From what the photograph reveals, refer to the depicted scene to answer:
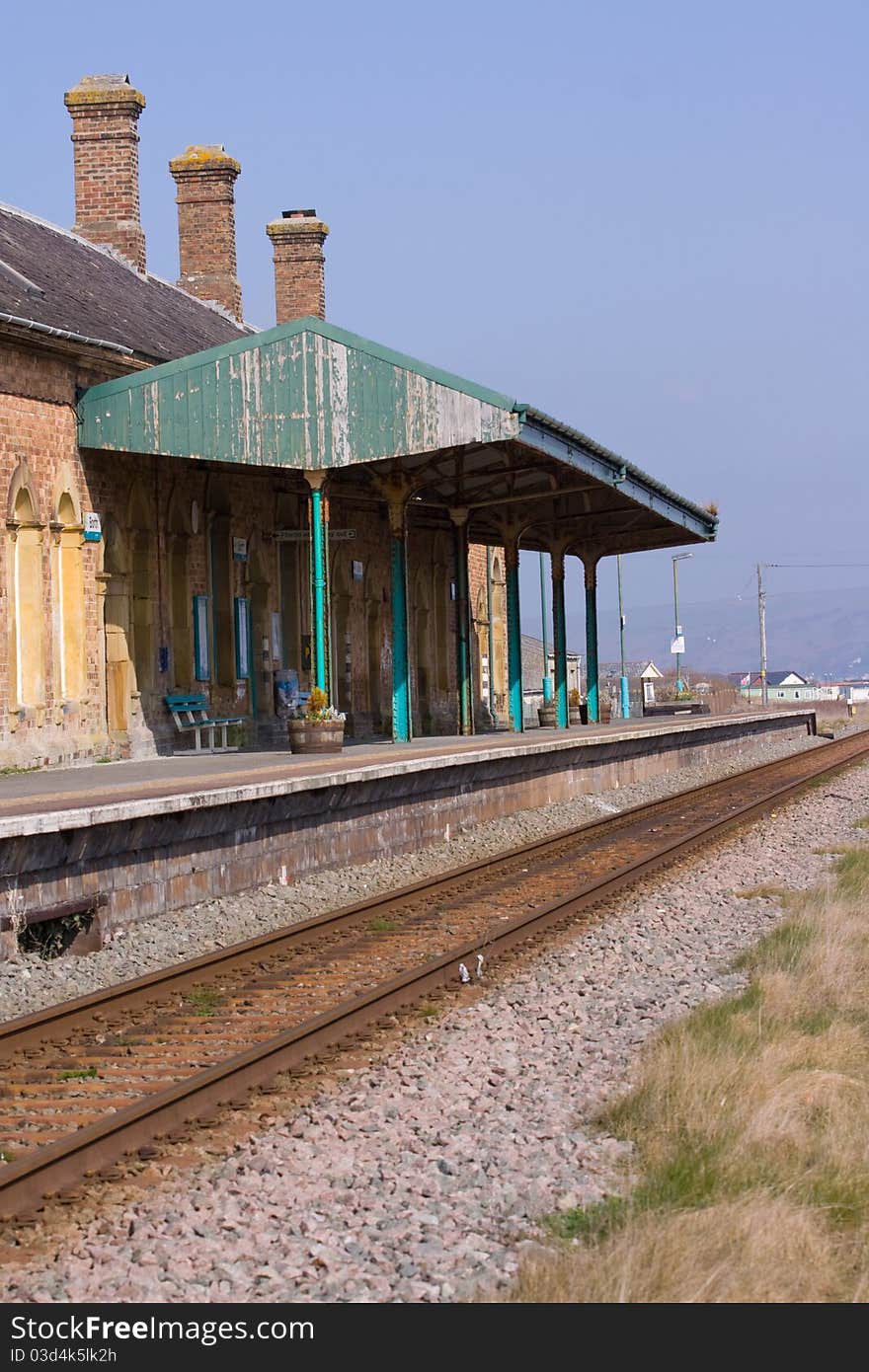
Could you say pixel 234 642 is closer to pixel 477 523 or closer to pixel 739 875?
pixel 477 523

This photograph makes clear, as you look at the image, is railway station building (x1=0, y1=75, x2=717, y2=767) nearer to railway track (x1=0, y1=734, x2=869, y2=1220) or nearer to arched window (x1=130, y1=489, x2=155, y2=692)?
arched window (x1=130, y1=489, x2=155, y2=692)

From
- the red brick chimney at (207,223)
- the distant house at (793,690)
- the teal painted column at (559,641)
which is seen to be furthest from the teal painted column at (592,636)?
the distant house at (793,690)

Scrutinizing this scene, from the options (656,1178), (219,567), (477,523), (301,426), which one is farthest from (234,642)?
(656,1178)

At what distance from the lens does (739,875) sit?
1460cm

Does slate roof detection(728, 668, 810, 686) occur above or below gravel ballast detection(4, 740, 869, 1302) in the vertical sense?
above

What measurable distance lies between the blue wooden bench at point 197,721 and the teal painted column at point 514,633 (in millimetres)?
7746

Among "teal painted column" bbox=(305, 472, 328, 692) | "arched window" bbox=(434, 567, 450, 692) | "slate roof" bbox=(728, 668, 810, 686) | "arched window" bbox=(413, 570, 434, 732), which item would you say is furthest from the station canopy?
"slate roof" bbox=(728, 668, 810, 686)

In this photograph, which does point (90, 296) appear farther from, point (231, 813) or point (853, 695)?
point (853, 695)

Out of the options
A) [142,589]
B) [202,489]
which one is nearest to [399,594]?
[202,489]

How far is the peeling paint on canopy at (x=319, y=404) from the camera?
20.8 metres

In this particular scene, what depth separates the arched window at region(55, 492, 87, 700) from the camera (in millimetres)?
19938

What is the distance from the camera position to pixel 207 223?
3372cm

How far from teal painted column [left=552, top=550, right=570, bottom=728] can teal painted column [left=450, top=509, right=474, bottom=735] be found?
3269 mm

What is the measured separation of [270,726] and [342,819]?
1073 cm
